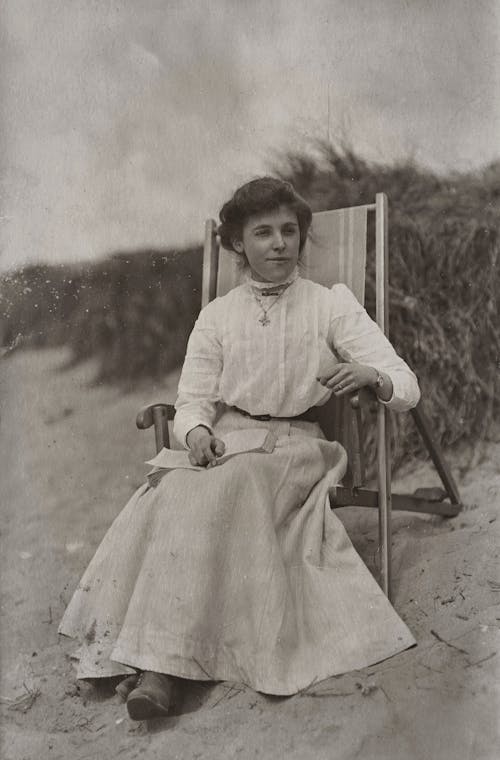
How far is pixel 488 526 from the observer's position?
223cm

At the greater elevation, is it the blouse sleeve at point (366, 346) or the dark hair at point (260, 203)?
the dark hair at point (260, 203)

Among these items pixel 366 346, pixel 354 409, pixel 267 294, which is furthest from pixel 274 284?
pixel 354 409

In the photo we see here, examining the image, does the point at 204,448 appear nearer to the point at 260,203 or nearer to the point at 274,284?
the point at 274,284

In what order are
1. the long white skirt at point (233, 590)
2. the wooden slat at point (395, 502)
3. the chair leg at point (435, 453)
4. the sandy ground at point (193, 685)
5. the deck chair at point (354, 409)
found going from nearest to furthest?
the sandy ground at point (193, 685), the long white skirt at point (233, 590), the wooden slat at point (395, 502), the deck chair at point (354, 409), the chair leg at point (435, 453)

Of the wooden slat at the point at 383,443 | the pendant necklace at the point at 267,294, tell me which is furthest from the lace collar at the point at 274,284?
the wooden slat at the point at 383,443

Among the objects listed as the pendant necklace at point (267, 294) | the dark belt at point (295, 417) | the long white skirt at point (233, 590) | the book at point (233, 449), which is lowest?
the long white skirt at point (233, 590)

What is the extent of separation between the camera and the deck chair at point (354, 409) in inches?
86.4

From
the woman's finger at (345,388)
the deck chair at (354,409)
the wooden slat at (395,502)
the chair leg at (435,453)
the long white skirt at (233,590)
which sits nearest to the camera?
the long white skirt at (233,590)

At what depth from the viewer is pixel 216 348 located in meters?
2.27

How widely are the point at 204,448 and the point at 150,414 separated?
25cm

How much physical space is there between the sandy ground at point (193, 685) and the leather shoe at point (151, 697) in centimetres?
4

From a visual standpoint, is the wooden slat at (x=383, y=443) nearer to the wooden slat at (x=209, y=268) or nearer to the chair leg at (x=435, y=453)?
the chair leg at (x=435, y=453)

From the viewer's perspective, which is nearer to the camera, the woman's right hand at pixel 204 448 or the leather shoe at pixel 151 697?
the leather shoe at pixel 151 697

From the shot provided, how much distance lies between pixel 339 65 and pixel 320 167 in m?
0.29
